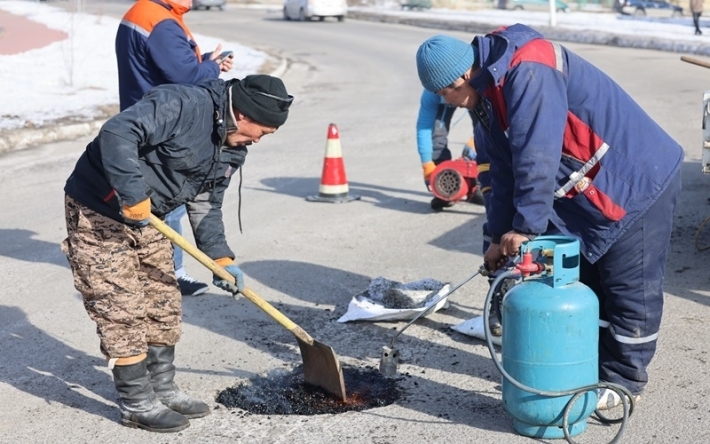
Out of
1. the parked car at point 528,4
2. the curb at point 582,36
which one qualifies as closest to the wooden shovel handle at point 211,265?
the curb at point 582,36

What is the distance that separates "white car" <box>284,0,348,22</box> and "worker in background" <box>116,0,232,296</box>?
93.2 ft

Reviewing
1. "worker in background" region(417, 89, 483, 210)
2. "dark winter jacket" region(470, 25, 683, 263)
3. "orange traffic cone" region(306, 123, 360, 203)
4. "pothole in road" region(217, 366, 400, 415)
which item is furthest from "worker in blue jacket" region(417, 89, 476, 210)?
"dark winter jacket" region(470, 25, 683, 263)

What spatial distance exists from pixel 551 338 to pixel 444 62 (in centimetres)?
119

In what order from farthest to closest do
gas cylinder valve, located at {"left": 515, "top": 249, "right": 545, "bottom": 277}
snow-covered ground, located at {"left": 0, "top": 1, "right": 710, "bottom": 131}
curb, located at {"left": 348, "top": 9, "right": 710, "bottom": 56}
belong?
curb, located at {"left": 348, "top": 9, "right": 710, "bottom": 56} → snow-covered ground, located at {"left": 0, "top": 1, "right": 710, "bottom": 131} → gas cylinder valve, located at {"left": 515, "top": 249, "right": 545, "bottom": 277}

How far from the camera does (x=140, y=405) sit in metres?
4.21

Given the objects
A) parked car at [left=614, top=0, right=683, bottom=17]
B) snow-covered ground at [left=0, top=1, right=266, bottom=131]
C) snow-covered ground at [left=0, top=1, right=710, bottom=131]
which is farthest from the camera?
parked car at [left=614, top=0, right=683, bottom=17]

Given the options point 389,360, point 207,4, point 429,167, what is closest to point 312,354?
point 389,360

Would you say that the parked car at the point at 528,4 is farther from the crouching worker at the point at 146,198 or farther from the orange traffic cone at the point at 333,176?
the crouching worker at the point at 146,198

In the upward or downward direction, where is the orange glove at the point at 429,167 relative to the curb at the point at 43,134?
upward

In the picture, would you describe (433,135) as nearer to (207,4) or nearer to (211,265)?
(211,265)

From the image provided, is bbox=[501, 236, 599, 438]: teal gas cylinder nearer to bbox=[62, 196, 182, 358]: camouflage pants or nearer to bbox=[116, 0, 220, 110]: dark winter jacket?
bbox=[62, 196, 182, 358]: camouflage pants

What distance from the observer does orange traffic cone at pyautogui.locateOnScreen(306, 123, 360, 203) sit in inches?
337

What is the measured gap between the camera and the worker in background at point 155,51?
18.6 ft

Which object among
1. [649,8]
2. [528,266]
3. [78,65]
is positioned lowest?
[649,8]
